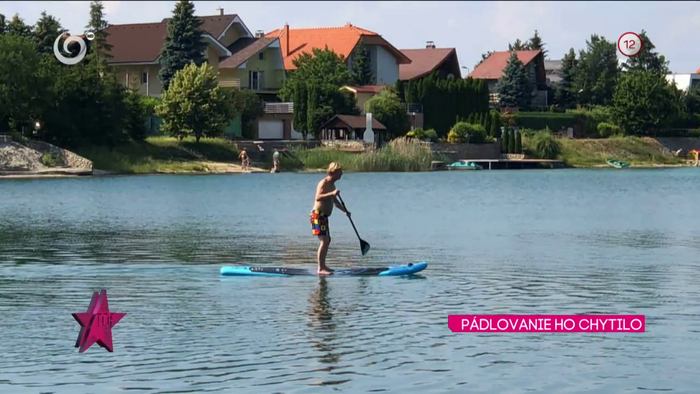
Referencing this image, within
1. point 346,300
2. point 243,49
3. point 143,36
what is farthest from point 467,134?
point 346,300

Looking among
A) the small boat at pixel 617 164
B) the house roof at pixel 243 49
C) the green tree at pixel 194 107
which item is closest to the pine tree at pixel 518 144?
the small boat at pixel 617 164

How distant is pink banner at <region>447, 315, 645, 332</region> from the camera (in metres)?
16.8

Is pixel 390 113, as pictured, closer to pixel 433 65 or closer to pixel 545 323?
pixel 433 65

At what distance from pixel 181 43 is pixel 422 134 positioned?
19034mm

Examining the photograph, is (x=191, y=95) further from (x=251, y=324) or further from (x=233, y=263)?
(x=251, y=324)

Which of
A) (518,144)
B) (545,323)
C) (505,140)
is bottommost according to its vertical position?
(545,323)

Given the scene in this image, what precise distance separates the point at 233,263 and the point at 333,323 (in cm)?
812

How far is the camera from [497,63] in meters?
121

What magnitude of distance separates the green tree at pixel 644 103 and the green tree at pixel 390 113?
67.3 feet

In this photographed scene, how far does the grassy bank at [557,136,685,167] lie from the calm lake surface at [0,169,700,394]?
176 feet

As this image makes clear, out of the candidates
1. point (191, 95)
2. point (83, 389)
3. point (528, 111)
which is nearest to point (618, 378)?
point (83, 389)

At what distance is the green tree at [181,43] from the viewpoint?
9088 cm

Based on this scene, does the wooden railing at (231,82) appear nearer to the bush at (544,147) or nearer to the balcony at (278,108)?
the balcony at (278,108)

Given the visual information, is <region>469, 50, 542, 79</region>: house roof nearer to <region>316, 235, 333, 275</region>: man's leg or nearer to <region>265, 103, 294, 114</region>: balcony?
<region>265, 103, 294, 114</region>: balcony
